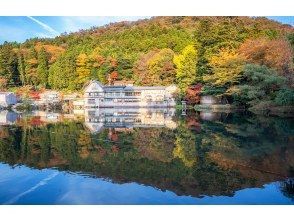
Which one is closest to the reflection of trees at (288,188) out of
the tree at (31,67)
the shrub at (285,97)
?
the shrub at (285,97)

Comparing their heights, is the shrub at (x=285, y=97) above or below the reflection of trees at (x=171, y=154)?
above

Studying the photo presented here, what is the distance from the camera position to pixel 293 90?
26.9 ft

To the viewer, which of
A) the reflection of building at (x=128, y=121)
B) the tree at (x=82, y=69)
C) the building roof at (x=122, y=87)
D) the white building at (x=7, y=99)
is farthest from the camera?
the building roof at (x=122, y=87)

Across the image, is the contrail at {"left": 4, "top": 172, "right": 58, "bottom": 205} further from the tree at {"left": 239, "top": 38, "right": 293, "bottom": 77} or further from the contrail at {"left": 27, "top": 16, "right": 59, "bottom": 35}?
the tree at {"left": 239, "top": 38, "right": 293, "bottom": 77}

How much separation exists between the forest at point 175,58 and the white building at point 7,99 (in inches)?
32.9

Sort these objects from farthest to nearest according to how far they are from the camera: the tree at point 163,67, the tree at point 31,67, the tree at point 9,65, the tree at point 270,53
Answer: the tree at point 163,67 → the tree at point 31,67 → the tree at point 9,65 → the tree at point 270,53

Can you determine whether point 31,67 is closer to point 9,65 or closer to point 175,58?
point 9,65

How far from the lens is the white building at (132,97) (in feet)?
39.5

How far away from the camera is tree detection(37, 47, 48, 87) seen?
10.3m

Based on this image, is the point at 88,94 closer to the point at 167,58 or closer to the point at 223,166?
the point at 167,58

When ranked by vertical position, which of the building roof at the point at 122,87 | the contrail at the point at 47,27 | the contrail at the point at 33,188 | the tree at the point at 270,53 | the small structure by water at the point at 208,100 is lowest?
the contrail at the point at 33,188

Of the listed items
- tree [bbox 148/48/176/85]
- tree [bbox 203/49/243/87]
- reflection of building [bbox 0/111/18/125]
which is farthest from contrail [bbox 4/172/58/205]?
tree [bbox 148/48/176/85]

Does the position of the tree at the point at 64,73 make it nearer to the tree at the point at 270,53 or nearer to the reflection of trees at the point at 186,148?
the tree at the point at 270,53

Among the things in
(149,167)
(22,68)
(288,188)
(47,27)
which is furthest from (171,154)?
(22,68)
